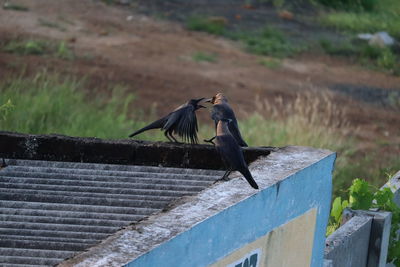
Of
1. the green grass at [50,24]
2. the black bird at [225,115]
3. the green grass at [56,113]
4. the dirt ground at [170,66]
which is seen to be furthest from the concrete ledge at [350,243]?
the green grass at [50,24]

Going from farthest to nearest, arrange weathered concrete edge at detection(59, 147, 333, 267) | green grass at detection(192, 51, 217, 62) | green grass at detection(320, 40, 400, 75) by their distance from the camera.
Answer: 1. green grass at detection(320, 40, 400, 75)
2. green grass at detection(192, 51, 217, 62)
3. weathered concrete edge at detection(59, 147, 333, 267)

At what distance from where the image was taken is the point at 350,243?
23.1ft

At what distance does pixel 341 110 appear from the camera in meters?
17.7

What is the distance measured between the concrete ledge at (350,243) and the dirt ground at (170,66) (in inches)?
339

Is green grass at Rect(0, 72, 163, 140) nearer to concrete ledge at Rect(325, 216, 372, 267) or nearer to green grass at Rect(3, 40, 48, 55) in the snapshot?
green grass at Rect(3, 40, 48, 55)

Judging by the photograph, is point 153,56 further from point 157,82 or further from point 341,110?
point 341,110

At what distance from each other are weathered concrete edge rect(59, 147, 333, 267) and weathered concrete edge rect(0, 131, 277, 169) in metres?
0.31

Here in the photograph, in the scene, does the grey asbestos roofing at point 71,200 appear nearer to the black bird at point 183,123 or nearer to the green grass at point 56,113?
the black bird at point 183,123

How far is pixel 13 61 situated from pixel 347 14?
7.68 meters

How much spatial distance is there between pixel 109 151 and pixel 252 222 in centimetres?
109

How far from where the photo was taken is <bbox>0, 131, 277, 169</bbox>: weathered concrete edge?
5859 mm

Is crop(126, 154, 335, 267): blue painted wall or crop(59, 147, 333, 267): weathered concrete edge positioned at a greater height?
crop(59, 147, 333, 267): weathered concrete edge

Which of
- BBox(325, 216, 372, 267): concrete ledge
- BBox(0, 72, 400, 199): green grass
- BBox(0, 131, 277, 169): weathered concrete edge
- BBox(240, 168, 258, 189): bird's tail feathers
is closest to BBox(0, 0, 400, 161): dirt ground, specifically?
BBox(0, 72, 400, 199): green grass

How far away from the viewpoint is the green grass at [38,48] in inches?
722
